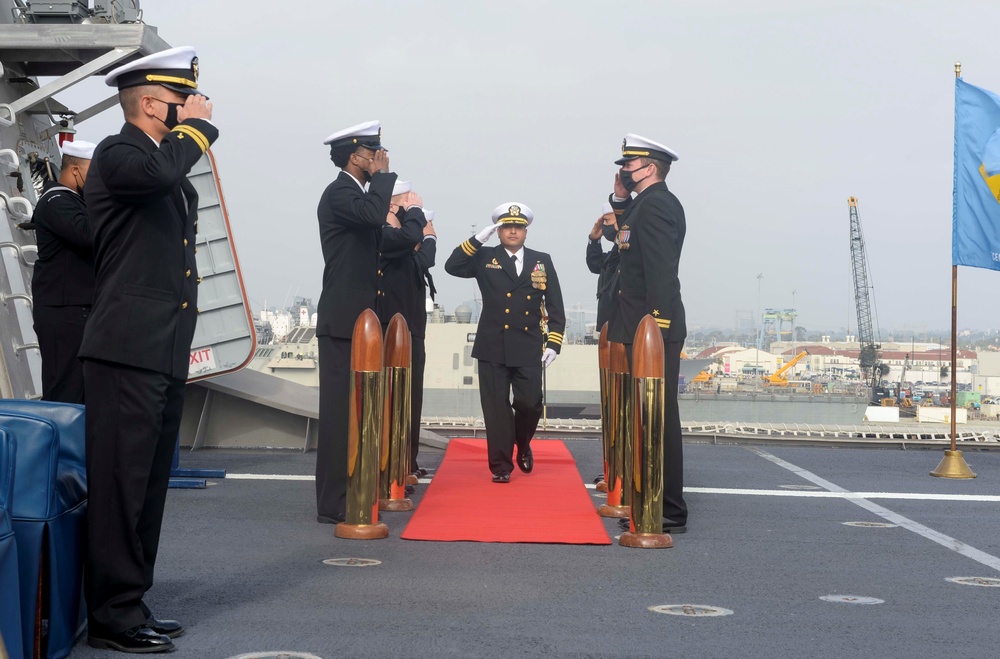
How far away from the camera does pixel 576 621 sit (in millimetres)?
3371

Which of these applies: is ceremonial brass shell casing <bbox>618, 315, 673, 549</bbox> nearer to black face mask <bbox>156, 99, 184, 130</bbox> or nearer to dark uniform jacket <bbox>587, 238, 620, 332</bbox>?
black face mask <bbox>156, 99, 184, 130</bbox>

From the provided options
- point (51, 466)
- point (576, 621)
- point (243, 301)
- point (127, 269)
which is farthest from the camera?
point (243, 301)

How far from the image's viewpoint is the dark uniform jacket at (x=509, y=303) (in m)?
7.71

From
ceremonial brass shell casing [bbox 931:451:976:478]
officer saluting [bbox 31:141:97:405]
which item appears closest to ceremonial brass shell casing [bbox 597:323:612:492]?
ceremonial brass shell casing [bbox 931:451:976:478]

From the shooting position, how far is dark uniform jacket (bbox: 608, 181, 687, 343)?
5484 mm

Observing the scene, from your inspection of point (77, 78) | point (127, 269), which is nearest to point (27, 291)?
point (77, 78)

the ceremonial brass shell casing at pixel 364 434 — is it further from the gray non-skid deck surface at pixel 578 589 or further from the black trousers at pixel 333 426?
the black trousers at pixel 333 426

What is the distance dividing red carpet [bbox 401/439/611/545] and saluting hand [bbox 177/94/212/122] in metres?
2.41

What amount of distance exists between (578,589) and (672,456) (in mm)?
1699

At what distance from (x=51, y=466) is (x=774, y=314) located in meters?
155

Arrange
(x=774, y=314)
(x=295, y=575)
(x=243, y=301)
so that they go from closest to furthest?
1. (x=295, y=575)
2. (x=243, y=301)
3. (x=774, y=314)

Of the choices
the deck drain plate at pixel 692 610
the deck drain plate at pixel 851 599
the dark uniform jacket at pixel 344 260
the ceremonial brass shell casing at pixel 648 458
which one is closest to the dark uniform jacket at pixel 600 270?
the dark uniform jacket at pixel 344 260

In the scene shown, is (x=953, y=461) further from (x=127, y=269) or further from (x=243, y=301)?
(x=127, y=269)

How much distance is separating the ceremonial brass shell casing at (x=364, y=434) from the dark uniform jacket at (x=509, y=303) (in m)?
2.60
